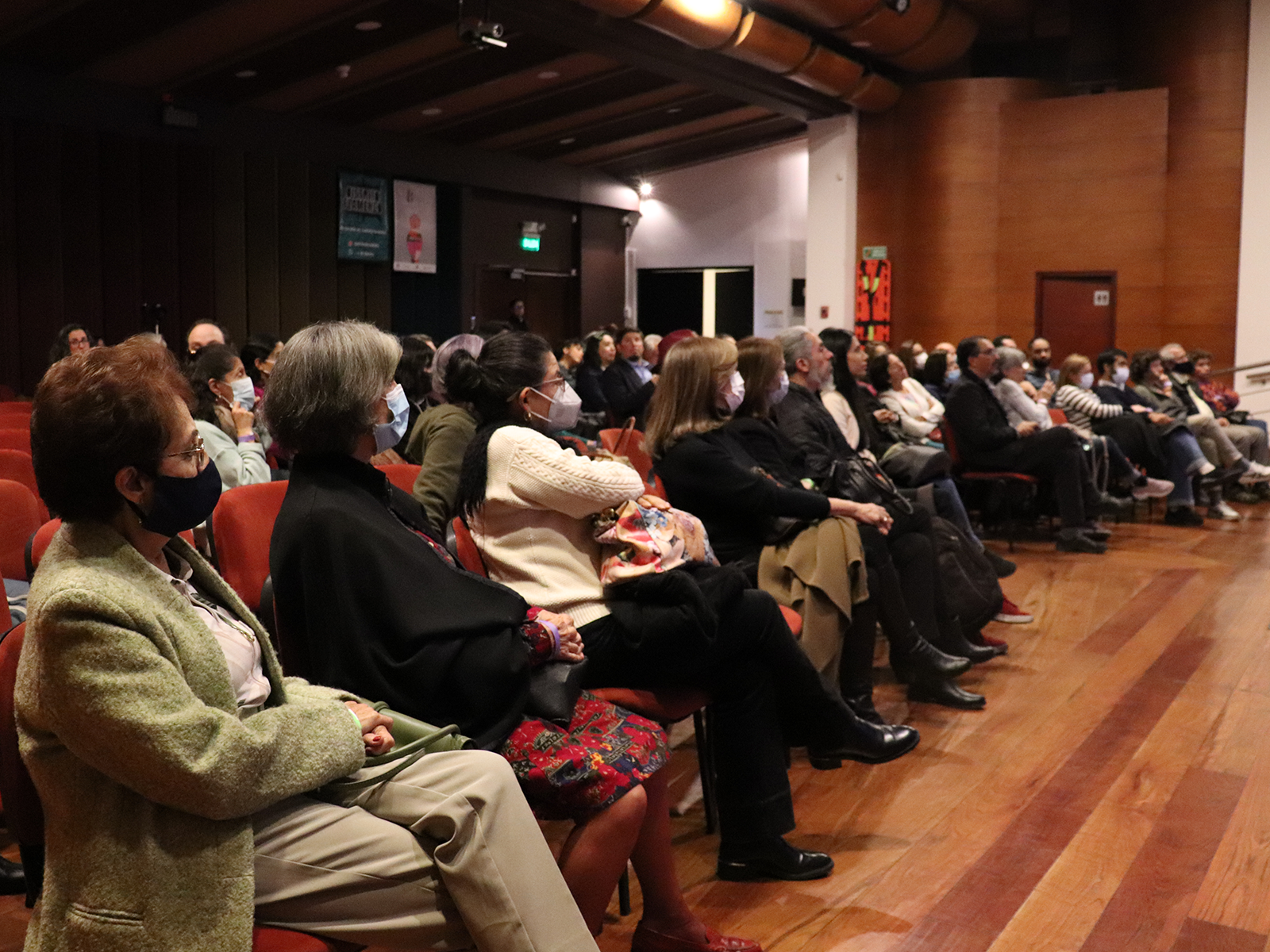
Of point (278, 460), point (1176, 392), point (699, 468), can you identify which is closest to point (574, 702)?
point (699, 468)

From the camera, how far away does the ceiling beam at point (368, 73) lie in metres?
9.61

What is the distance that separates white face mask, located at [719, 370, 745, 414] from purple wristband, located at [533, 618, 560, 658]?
1498 mm

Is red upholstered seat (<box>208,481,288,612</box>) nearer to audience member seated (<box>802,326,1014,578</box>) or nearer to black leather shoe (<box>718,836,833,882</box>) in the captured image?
black leather shoe (<box>718,836,833,882</box>)

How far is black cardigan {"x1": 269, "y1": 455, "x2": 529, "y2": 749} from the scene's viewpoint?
6.25 ft

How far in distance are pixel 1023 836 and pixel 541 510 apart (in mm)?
1498

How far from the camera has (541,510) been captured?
8.09ft

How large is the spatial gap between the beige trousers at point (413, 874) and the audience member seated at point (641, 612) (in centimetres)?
86

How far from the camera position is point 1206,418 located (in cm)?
881

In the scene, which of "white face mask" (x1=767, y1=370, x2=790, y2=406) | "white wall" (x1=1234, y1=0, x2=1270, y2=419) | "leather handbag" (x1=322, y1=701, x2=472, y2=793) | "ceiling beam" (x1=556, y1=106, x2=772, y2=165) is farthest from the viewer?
"ceiling beam" (x1=556, y1=106, x2=772, y2=165)

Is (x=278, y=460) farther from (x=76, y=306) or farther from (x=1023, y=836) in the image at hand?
(x=76, y=306)

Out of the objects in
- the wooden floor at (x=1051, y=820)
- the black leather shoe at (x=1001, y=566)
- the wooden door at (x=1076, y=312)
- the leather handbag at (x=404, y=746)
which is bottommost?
the wooden floor at (x=1051, y=820)

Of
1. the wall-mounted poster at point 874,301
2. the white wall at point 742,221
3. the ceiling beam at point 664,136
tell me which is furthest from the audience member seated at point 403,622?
the white wall at point 742,221

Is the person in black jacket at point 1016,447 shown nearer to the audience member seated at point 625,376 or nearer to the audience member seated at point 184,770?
the audience member seated at point 625,376

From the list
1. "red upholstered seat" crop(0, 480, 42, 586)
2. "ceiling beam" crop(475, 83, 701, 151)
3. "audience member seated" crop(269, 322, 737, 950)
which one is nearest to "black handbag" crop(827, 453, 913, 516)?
"audience member seated" crop(269, 322, 737, 950)
